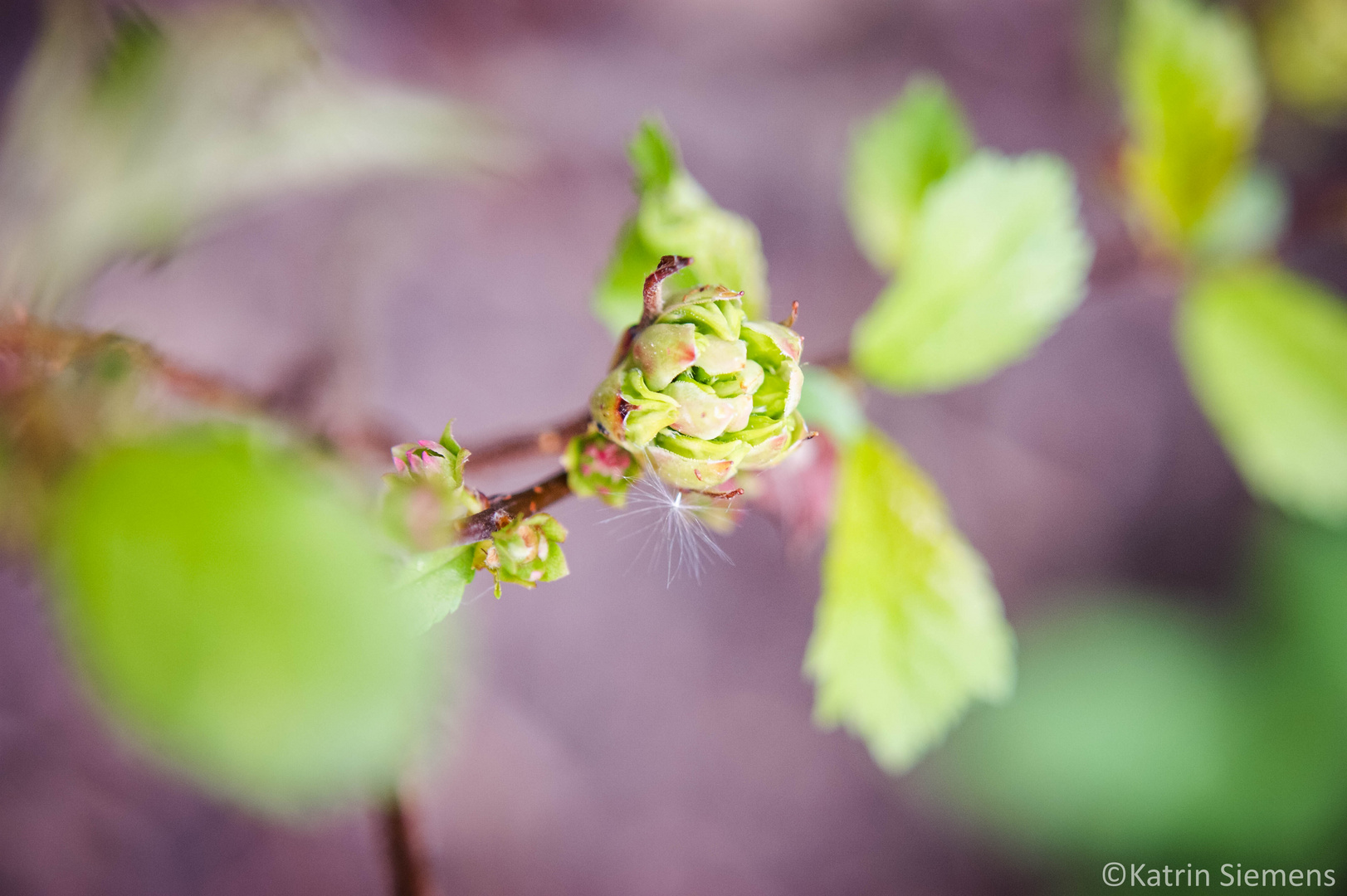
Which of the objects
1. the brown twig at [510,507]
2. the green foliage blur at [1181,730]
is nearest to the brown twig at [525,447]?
the brown twig at [510,507]

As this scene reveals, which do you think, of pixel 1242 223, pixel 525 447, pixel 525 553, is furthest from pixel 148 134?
pixel 1242 223

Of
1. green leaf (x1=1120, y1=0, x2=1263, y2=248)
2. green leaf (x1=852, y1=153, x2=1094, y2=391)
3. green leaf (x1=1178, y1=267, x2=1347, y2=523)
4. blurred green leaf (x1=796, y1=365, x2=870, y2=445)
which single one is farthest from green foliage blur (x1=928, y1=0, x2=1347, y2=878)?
blurred green leaf (x1=796, y1=365, x2=870, y2=445)

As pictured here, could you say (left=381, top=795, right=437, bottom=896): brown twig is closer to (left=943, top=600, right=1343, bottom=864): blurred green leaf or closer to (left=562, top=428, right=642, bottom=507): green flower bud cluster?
(left=562, top=428, right=642, bottom=507): green flower bud cluster

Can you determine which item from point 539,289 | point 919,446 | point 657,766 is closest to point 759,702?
point 657,766

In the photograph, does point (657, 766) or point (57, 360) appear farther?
point (657, 766)

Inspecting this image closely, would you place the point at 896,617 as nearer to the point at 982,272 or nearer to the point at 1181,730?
the point at 982,272

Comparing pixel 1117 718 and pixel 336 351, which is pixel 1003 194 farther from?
pixel 1117 718
